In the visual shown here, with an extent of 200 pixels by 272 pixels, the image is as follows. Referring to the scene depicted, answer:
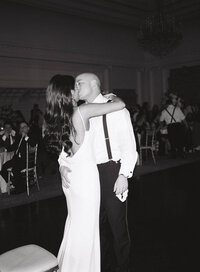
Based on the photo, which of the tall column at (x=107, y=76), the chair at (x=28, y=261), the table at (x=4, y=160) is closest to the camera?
the chair at (x=28, y=261)

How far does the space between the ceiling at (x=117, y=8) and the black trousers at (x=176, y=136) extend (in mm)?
3970

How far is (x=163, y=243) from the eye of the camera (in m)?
3.02

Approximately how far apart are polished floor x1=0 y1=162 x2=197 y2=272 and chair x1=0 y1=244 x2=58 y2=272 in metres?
1.15

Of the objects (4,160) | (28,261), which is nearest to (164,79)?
(4,160)

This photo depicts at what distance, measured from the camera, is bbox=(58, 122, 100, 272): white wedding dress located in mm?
1918

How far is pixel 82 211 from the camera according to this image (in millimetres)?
1948

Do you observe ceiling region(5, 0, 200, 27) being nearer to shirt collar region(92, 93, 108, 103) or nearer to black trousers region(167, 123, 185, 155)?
black trousers region(167, 123, 185, 155)

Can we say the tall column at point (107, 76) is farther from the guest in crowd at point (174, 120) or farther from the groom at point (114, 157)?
the groom at point (114, 157)

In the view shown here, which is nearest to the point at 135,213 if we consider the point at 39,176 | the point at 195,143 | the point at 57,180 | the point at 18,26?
the point at 57,180

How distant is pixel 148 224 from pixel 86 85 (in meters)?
2.13

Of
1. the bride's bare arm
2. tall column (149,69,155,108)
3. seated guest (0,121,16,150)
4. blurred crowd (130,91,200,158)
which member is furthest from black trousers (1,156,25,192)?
tall column (149,69,155,108)

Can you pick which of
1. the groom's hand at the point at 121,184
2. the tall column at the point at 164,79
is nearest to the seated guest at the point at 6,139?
the groom's hand at the point at 121,184

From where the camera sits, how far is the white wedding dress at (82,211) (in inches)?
75.5

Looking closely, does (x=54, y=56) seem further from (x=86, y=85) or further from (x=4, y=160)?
(x=86, y=85)
